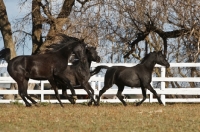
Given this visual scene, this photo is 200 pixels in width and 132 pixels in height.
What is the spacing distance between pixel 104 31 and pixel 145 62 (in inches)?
351

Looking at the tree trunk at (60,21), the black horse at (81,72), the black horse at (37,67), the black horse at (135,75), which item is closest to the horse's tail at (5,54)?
the black horse at (37,67)

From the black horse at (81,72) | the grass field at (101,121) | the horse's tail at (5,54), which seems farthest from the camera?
the black horse at (81,72)

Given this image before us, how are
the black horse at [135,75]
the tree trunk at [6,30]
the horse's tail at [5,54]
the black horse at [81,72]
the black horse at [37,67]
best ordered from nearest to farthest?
the black horse at [37,67] < the horse's tail at [5,54] < the black horse at [135,75] < the black horse at [81,72] < the tree trunk at [6,30]

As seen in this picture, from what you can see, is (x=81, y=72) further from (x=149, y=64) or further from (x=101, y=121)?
(x=101, y=121)

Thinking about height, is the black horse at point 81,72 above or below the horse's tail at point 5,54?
below

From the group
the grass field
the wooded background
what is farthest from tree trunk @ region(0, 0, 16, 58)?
the grass field

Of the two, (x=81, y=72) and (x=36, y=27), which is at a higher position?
(x=36, y=27)

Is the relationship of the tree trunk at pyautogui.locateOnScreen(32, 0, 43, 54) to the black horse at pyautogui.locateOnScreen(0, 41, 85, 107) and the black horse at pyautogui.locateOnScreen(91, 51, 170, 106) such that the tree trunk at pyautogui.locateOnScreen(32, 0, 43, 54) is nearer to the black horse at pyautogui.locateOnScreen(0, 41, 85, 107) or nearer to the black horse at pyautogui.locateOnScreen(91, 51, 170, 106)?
the black horse at pyautogui.locateOnScreen(91, 51, 170, 106)

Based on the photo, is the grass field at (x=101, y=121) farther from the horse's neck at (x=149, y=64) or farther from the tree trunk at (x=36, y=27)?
the tree trunk at (x=36, y=27)

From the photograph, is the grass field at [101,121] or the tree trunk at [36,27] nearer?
the grass field at [101,121]

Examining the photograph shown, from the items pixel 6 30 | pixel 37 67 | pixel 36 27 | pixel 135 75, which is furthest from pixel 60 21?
pixel 37 67

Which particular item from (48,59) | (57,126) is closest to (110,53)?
(48,59)

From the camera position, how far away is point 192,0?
85.2ft

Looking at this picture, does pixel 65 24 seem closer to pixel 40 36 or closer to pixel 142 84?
pixel 40 36
